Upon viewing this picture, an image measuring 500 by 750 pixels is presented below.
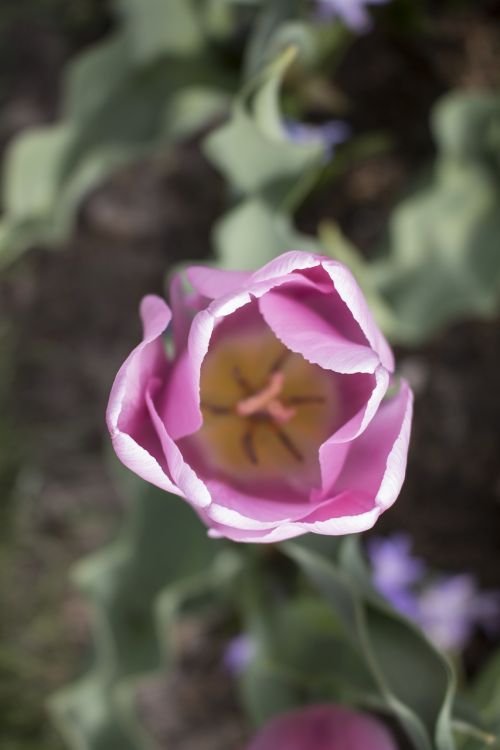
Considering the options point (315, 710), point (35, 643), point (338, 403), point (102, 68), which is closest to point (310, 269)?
point (338, 403)

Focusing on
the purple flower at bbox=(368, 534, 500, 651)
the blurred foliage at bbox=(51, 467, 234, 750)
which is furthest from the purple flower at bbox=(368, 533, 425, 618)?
the blurred foliage at bbox=(51, 467, 234, 750)

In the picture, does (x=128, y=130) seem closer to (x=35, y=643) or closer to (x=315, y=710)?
(x=315, y=710)

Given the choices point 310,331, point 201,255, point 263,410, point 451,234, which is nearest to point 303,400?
point 263,410

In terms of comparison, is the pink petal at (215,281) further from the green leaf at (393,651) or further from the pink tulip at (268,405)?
the green leaf at (393,651)

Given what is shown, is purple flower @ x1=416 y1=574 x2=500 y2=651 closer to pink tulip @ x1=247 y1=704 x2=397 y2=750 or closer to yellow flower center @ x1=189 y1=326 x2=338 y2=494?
pink tulip @ x1=247 y1=704 x2=397 y2=750

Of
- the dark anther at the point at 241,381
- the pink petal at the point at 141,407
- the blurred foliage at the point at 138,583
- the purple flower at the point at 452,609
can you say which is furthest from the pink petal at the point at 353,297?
the purple flower at the point at 452,609

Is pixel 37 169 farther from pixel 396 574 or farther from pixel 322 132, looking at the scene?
pixel 396 574
